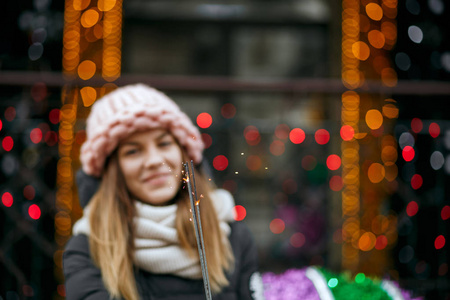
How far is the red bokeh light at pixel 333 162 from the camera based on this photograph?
3.25 m

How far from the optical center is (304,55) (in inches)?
152

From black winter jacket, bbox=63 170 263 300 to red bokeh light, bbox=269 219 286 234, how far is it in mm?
1916

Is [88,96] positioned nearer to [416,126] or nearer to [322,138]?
[322,138]

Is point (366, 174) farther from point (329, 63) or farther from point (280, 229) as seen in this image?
point (329, 63)

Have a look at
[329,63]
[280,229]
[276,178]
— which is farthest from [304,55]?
[280,229]

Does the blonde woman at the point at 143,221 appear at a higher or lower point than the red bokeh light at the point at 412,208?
higher

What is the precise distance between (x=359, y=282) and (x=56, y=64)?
2556mm

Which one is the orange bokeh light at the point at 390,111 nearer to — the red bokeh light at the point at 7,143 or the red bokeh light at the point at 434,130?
the red bokeh light at the point at 434,130

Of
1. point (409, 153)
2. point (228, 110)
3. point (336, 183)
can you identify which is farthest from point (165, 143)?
point (228, 110)

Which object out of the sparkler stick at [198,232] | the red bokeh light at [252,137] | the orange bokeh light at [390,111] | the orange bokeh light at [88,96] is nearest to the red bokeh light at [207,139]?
the red bokeh light at [252,137]

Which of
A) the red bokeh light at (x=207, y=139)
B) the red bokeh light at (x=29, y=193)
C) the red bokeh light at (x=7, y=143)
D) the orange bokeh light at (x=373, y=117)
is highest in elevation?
the orange bokeh light at (x=373, y=117)

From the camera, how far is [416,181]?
2.88 m

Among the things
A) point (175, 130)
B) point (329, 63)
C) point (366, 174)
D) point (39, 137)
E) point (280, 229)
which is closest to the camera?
point (175, 130)

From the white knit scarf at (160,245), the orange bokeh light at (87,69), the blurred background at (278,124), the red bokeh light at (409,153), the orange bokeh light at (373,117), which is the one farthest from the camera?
the orange bokeh light at (87,69)
